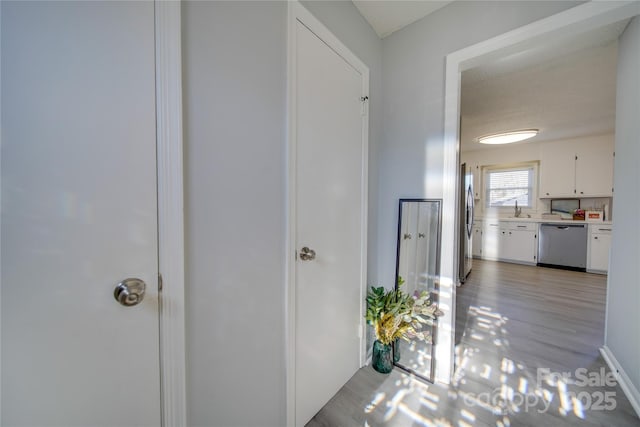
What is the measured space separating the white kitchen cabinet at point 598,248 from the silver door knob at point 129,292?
644 cm

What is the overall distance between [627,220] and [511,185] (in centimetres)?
421

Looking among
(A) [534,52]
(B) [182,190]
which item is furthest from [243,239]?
(A) [534,52]

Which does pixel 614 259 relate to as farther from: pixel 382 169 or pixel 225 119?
pixel 225 119

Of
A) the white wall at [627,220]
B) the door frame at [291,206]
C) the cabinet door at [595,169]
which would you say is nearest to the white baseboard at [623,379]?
the white wall at [627,220]

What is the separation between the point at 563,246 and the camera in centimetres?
439

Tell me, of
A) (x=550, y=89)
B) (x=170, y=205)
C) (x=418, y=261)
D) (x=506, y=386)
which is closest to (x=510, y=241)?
(x=550, y=89)

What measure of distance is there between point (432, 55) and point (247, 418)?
2391mm

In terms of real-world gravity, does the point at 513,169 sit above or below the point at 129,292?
above

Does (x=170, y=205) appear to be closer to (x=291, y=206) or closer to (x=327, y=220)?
(x=291, y=206)

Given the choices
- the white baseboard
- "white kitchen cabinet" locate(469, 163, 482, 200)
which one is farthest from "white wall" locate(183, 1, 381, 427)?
"white kitchen cabinet" locate(469, 163, 482, 200)

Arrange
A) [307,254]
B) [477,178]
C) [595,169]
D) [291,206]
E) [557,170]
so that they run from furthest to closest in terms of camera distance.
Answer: [477,178] → [557,170] → [595,169] → [307,254] → [291,206]

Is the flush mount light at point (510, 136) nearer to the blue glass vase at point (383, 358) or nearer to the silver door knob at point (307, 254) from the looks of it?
the blue glass vase at point (383, 358)

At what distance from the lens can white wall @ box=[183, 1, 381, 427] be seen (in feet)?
2.68

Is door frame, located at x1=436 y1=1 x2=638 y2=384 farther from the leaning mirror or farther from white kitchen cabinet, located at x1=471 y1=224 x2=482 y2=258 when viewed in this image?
white kitchen cabinet, located at x1=471 y1=224 x2=482 y2=258
